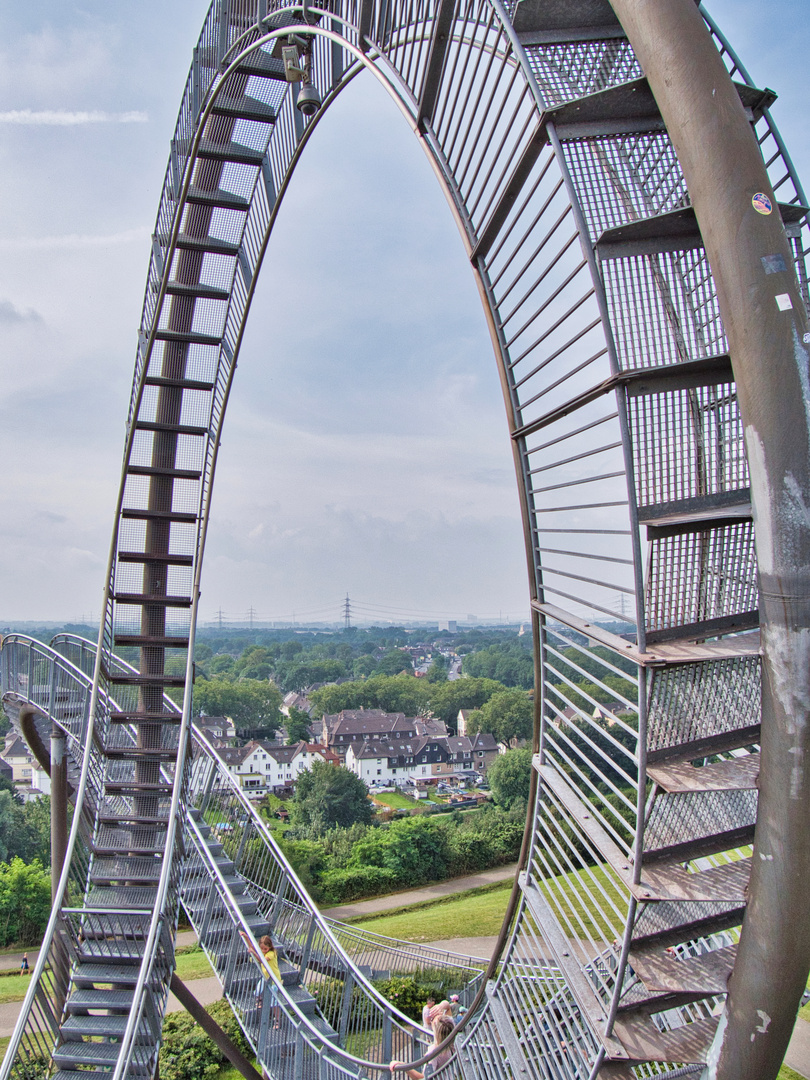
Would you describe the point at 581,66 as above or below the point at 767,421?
above

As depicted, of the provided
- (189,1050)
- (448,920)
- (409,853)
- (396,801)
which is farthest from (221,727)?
(189,1050)

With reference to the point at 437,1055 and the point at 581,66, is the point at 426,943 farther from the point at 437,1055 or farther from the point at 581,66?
the point at 581,66

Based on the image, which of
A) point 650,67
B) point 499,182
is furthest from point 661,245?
point 499,182

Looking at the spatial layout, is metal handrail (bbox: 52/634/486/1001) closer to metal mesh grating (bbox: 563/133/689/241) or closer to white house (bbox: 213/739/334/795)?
metal mesh grating (bbox: 563/133/689/241)

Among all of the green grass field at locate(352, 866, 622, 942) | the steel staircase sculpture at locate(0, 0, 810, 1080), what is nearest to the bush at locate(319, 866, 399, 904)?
the green grass field at locate(352, 866, 622, 942)

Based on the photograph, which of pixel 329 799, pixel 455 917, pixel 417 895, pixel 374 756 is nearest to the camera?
pixel 455 917

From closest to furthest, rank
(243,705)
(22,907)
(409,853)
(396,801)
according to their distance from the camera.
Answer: (22,907), (409,853), (396,801), (243,705)

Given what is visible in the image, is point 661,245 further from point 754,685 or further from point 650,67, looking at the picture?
point 754,685
